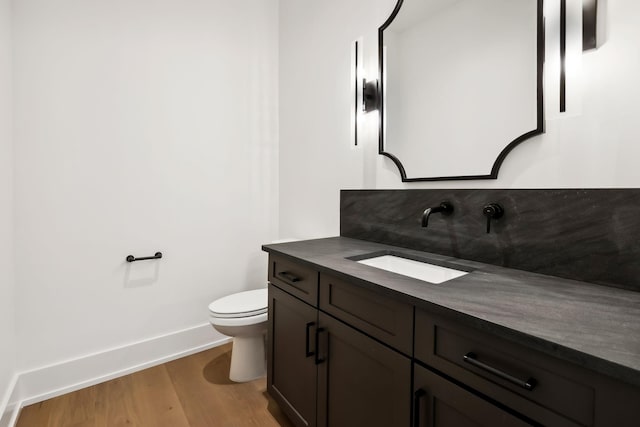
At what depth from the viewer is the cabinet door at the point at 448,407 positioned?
2.40 feet

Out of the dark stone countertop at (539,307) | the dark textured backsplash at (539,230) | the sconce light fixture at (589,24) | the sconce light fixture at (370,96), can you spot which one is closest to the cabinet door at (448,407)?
the dark stone countertop at (539,307)

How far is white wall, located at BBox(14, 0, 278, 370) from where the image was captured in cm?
177

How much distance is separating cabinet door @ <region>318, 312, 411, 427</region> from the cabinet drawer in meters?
0.11

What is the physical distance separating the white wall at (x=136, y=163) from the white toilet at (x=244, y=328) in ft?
1.66

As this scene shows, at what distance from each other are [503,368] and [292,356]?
978mm

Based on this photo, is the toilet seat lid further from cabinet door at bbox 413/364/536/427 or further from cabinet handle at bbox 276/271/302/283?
cabinet door at bbox 413/364/536/427

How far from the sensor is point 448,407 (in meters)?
0.83

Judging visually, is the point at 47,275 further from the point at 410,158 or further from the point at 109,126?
the point at 410,158

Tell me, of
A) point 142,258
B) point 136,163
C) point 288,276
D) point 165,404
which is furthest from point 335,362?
point 136,163

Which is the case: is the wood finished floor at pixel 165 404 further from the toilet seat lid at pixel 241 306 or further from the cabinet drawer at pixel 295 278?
the cabinet drawer at pixel 295 278

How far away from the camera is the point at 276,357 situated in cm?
162

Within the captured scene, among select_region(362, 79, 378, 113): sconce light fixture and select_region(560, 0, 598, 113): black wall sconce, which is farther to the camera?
select_region(362, 79, 378, 113): sconce light fixture

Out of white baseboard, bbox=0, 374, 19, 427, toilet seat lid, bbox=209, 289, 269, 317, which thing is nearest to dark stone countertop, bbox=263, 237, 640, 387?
toilet seat lid, bbox=209, 289, 269, 317

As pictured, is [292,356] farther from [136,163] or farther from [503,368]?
[136,163]
